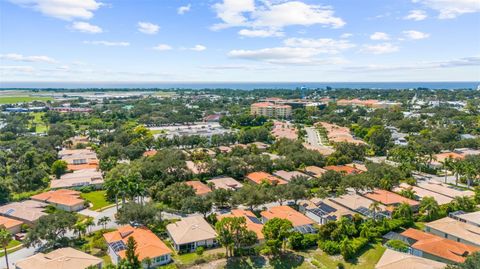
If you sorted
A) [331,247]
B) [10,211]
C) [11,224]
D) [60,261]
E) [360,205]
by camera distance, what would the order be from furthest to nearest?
1. [360,205]
2. [10,211]
3. [11,224]
4. [331,247]
5. [60,261]

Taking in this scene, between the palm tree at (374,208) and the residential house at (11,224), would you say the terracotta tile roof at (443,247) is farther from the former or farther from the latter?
the residential house at (11,224)

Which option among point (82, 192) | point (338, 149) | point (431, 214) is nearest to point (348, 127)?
point (338, 149)

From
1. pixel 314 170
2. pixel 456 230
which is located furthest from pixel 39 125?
pixel 456 230

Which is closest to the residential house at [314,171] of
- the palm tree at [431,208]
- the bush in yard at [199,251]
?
the palm tree at [431,208]

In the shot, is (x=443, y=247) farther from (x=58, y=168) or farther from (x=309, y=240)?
(x=58, y=168)

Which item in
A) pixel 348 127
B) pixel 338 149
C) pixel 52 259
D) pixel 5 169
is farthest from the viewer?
pixel 348 127

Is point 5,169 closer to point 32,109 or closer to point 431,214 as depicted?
point 431,214
